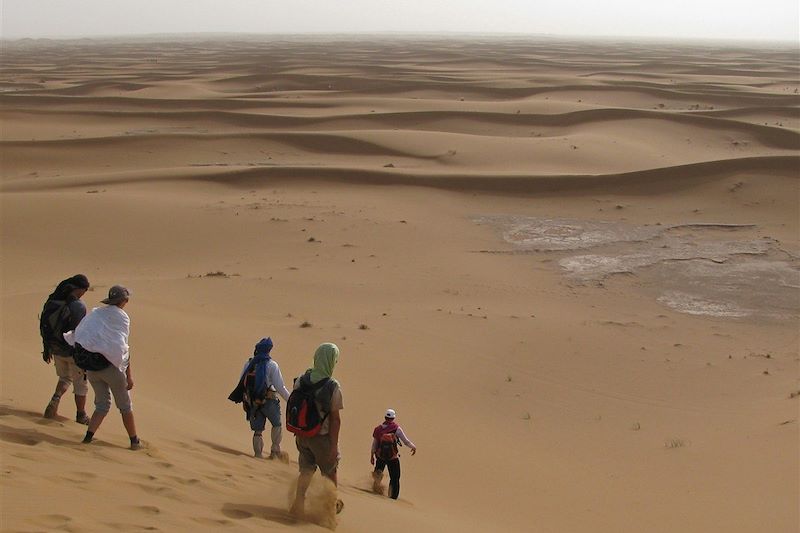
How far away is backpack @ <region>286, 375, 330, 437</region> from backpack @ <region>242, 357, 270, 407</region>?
122 centimetres

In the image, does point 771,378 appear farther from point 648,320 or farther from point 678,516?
point 678,516

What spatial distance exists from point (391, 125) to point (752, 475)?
1061 inches

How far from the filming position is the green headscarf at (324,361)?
4773 mm

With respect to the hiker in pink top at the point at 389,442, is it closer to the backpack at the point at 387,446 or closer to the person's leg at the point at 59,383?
the backpack at the point at 387,446

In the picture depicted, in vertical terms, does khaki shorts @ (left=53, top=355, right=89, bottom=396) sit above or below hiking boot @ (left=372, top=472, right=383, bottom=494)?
above

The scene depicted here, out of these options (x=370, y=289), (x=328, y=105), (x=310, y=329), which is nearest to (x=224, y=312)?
(x=310, y=329)

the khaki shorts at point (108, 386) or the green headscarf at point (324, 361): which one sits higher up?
the green headscarf at point (324, 361)

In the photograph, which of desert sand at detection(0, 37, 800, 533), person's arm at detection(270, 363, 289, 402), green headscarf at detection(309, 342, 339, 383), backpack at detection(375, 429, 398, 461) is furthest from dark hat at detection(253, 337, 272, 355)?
green headscarf at detection(309, 342, 339, 383)

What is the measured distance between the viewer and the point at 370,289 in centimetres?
1320

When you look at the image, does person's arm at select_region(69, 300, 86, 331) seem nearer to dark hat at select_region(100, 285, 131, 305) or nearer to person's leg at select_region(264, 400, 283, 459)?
dark hat at select_region(100, 285, 131, 305)

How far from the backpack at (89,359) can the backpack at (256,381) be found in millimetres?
1046

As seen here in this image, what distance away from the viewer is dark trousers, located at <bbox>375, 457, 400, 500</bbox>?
6082mm

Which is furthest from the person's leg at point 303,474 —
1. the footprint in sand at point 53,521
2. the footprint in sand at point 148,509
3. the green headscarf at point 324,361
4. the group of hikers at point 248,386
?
the footprint in sand at point 53,521

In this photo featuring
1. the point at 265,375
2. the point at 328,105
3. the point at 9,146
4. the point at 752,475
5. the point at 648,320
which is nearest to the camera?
the point at 265,375
